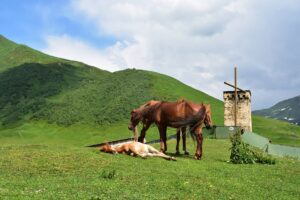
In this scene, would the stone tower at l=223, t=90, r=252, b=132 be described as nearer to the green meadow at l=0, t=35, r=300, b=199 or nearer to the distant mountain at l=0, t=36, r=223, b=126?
the green meadow at l=0, t=35, r=300, b=199

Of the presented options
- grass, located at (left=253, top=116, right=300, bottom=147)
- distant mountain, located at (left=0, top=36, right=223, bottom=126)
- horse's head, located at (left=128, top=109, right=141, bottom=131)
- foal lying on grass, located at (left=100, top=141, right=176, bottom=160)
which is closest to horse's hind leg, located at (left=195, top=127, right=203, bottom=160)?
foal lying on grass, located at (left=100, top=141, right=176, bottom=160)

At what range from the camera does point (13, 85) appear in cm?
12725

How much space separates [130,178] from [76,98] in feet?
315

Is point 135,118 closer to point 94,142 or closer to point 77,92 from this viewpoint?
point 94,142

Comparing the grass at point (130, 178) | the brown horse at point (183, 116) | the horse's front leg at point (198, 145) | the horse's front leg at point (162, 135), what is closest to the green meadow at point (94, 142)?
the grass at point (130, 178)

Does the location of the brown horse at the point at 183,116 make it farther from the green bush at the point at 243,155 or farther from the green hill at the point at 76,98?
the green hill at the point at 76,98

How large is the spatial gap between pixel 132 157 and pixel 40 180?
7.25 meters

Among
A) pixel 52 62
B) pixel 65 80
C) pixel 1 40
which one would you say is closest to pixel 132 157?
pixel 65 80

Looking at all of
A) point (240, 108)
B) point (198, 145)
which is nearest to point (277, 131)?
point (240, 108)

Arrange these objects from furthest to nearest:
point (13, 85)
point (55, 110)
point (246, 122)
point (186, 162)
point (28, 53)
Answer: point (28, 53) < point (13, 85) < point (55, 110) < point (246, 122) < point (186, 162)

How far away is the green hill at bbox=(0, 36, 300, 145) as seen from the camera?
89.6 meters

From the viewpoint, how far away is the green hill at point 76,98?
89562 millimetres

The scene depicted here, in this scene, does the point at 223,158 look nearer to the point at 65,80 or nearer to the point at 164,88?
the point at 164,88

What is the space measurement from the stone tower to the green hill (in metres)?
20.4
